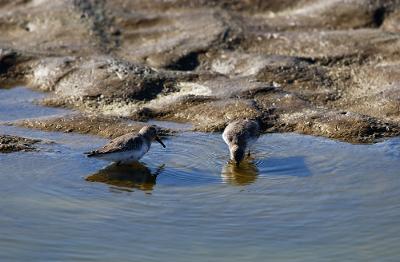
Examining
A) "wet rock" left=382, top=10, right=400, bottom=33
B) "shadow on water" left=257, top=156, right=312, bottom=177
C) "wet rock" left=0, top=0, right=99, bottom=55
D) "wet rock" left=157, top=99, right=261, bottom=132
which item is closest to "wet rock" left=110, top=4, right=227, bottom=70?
"wet rock" left=0, top=0, right=99, bottom=55

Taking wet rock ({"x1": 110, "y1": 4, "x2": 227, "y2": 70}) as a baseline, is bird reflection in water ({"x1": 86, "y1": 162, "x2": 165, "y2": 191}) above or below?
below

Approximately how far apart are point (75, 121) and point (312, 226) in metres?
5.23

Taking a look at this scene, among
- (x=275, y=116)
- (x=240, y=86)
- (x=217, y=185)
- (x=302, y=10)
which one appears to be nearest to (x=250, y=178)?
(x=217, y=185)

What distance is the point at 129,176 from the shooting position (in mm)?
12023

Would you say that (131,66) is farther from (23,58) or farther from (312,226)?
(312,226)

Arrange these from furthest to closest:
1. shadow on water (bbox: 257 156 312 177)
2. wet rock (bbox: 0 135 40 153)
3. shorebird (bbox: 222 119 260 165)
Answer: wet rock (bbox: 0 135 40 153) < shorebird (bbox: 222 119 260 165) < shadow on water (bbox: 257 156 312 177)

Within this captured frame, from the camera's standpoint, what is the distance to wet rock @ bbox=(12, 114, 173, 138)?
540 inches

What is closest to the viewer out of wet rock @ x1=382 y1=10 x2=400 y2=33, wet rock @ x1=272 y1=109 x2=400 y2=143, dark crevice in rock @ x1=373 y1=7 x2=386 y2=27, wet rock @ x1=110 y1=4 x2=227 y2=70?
wet rock @ x1=272 y1=109 x2=400 y2=143

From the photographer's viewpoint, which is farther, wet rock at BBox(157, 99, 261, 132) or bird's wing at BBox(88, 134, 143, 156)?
wet rock at BBox(157, 99, 261, 132)

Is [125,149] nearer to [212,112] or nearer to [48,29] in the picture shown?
[212,112]

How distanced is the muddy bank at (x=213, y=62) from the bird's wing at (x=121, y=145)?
133cm

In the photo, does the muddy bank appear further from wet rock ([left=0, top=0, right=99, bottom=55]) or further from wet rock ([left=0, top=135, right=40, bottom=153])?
wet rock ([left=0, top=135, right=40, bottom=153])

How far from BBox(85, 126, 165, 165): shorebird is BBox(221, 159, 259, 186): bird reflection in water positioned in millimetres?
1174

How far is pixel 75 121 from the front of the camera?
13977 mm
